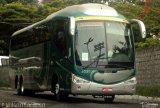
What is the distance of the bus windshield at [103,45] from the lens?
683 inches

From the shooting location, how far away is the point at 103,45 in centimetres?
1753

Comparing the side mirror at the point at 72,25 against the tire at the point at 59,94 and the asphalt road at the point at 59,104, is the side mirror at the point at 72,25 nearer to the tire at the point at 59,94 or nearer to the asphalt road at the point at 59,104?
the asphalt road at the point at 59,104

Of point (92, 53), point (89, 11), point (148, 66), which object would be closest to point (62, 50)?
point (92, 53)

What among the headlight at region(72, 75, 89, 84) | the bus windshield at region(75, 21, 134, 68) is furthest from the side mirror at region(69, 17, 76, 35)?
the headlight at region(72, 75, 89, 84)

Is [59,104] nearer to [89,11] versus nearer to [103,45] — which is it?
[103,45]

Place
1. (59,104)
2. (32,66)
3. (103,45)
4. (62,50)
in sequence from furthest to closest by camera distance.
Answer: (32,66), (62,50), (103,45), (59,104)

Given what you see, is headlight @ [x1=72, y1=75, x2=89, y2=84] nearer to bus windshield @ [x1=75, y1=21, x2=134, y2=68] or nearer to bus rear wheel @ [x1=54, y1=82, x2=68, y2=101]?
bus windshield @ [x1=75, y1=21, x2=134, y2=68]

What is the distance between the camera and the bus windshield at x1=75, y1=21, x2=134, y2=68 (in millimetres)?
17344

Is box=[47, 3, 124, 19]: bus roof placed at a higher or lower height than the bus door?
higher

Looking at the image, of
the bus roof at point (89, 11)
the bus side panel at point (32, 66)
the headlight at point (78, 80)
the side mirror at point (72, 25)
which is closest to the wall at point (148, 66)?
the bus roof at point (89, 11)

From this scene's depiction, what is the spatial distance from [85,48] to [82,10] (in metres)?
1.68

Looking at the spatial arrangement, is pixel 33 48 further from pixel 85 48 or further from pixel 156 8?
pixel 156 8

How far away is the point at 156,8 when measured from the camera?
3872cm

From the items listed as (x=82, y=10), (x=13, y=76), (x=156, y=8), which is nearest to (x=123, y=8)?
(x=156, y=8)
